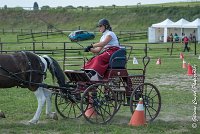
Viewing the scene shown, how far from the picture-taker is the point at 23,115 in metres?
9.64

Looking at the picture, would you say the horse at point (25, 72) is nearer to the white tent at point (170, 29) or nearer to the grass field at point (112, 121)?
the grass field at point (112, 121)

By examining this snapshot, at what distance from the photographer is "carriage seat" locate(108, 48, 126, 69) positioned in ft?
29.7

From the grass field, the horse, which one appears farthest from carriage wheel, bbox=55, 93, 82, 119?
the horse

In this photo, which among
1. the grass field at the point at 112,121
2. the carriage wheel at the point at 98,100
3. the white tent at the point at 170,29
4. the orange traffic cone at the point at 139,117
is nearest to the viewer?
the grass field at the point at 112,121

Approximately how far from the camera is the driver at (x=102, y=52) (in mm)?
9070

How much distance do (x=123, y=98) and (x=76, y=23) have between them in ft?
223

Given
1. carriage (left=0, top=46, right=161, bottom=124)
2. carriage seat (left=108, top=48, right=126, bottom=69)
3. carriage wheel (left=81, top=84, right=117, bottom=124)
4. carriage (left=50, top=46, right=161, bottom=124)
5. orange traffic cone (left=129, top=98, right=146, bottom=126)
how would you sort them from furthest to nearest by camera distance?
carriage seat (left=108, top=48, right=126, bottom=69)
carriage (left=50, top=46, right=161, bottom=124)
carriage wheel (left=81, top=84, right=117, bottom=124)
carriage (left=0, top=46, right=161, bottom=124)
orange traffic cone (left=129, top=98, right=146, bottom=126)

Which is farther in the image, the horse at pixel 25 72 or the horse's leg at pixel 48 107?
the horse's leg at pixel 48 107

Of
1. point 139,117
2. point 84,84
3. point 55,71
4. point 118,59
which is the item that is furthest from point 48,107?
point 139,117

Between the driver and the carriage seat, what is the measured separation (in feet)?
0.30

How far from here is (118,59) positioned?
9.12 metres

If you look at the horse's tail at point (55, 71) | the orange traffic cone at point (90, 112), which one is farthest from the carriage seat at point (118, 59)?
the horse's tail at point (55, 71)

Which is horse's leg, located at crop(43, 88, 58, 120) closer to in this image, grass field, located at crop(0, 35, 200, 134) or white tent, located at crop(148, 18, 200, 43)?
grass field, located at crop(0, 35, 200, 134)

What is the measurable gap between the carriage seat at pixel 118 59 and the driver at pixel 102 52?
90 millimetres
